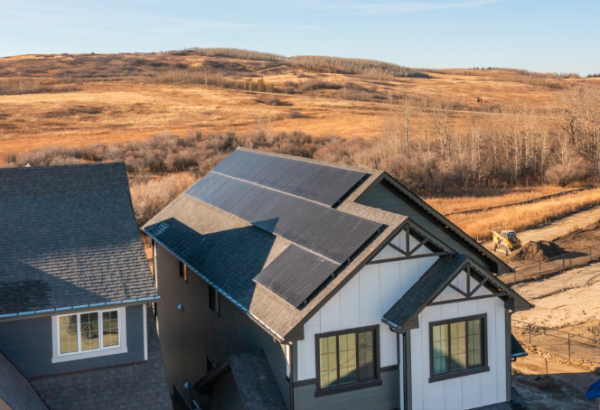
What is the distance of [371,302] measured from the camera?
12.6 metres

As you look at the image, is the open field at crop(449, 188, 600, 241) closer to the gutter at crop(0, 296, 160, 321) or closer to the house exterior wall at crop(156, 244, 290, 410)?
the house exterior wall at crop(156, 244, 290, 410)

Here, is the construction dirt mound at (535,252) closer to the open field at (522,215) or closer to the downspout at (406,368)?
the open field at (522,215)

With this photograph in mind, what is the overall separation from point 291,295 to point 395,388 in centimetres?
325

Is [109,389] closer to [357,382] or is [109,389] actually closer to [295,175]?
[357,382]

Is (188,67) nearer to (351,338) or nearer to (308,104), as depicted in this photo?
(308,104)

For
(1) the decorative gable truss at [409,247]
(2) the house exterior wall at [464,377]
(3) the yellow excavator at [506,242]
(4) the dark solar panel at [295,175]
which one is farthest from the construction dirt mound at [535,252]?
(1) the decorative gable truss at [409,247]

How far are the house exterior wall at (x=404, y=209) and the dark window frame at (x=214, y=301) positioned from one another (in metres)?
4.84

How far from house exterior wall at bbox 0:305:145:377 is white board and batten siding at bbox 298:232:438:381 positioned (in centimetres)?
386

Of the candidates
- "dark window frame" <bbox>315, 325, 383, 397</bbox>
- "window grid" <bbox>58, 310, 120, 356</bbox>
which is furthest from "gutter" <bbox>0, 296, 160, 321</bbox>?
"dark window frame" <bbox>315, 325, 383, 397</bbox>

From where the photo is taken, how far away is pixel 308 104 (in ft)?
365

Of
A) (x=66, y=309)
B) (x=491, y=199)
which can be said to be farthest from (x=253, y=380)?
(x=491, y=199)

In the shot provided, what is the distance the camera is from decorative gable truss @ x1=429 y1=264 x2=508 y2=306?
12820 mm

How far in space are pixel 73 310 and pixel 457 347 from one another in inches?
335

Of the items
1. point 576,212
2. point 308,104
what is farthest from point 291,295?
point 308,104
